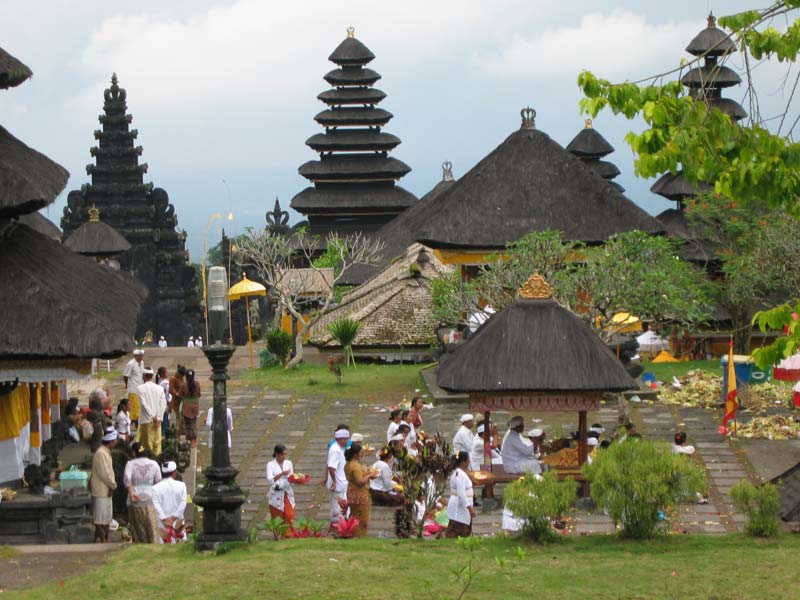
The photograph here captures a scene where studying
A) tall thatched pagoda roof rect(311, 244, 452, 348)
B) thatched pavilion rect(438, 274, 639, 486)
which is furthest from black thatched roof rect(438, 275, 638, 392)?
tall thatched pagoda roof rect(311, 244, 452, 348)

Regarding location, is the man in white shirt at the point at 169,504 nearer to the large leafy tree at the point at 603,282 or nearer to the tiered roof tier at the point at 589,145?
the large leafy tree at the point at 603,282

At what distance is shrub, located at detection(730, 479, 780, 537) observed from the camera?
15844 mm

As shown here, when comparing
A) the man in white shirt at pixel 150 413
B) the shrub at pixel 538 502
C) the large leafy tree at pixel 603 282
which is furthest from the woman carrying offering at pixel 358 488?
the large leafy tree at pixel 603 282

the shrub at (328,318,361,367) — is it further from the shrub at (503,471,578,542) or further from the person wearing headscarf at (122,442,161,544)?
the shrub at (503,471,578,542)

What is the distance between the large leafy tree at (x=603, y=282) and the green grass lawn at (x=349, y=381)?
2.06m

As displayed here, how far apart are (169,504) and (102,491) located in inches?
34.5

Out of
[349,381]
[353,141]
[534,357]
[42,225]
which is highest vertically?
[353,141]

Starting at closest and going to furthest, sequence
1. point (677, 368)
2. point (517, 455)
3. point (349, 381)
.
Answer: point (517, 455), point (349, 381), point (677, 368)

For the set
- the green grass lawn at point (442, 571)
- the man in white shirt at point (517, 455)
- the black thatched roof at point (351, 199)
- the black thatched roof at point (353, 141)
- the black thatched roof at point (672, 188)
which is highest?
the black thatched roof at point (353, 141)

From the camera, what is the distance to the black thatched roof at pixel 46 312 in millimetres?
18453

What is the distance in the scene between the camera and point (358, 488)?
718 inches

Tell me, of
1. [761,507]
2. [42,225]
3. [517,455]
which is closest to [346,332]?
[42,225]

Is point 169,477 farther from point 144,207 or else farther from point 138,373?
point 144,207

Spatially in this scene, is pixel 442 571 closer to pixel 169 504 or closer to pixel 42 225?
pixel 169 504
